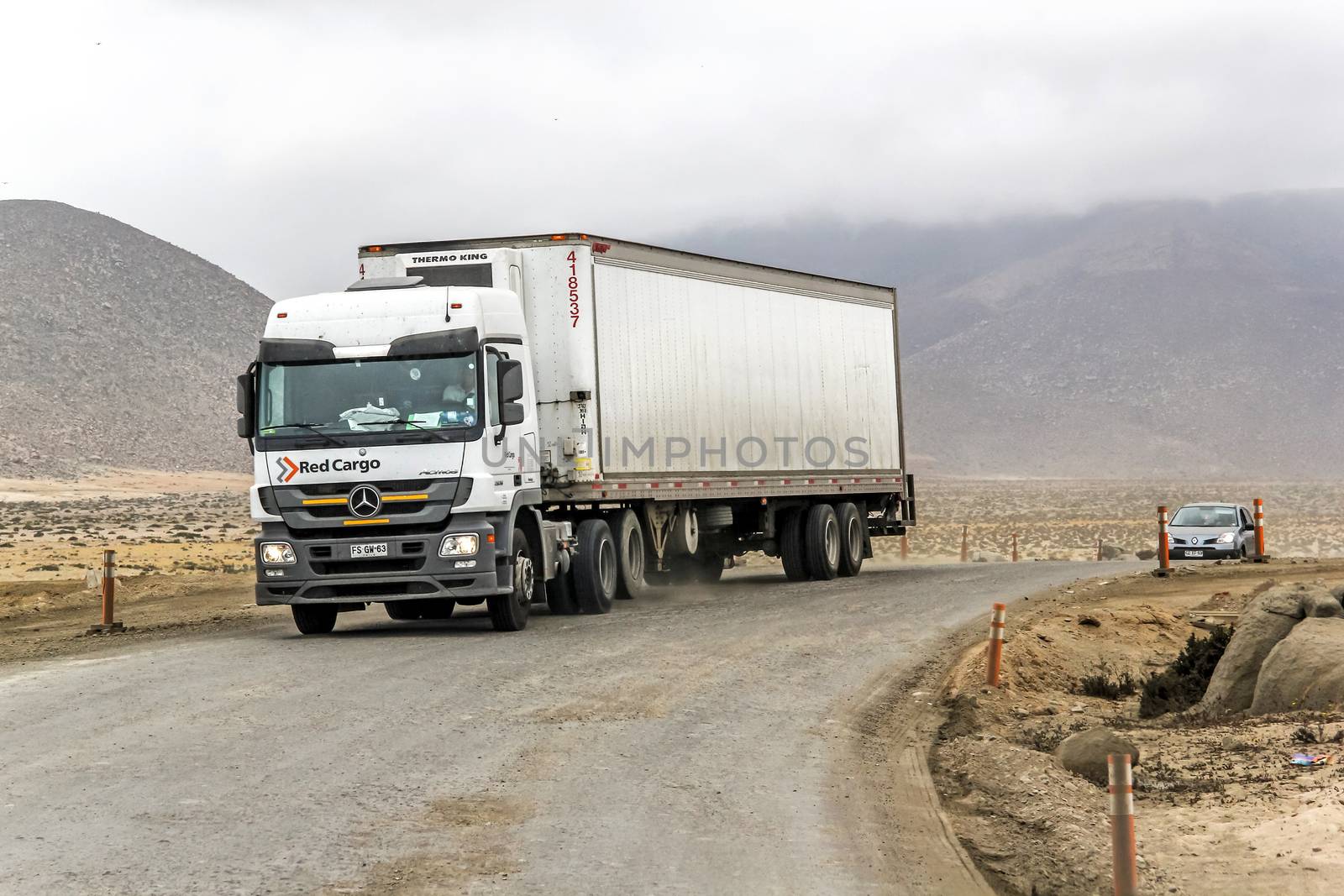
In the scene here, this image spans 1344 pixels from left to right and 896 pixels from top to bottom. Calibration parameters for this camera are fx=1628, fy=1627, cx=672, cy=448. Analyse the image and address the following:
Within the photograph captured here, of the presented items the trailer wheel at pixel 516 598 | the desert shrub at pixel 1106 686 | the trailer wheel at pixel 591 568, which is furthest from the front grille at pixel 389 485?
the desert shrub at pixel 1106 686

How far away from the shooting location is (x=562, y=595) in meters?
20.7

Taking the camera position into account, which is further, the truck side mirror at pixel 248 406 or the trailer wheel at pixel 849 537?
the trailer wheel at pixel 849 537

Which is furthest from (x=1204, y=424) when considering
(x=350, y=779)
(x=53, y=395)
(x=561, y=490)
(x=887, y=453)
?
(x=350, y=779)

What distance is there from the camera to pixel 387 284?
18297 mm

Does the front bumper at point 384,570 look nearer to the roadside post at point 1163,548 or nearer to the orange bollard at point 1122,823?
the orange bollard at point 1122,823

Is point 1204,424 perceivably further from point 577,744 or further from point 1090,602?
point 577,744

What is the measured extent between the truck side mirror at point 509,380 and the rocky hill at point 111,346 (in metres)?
88.3

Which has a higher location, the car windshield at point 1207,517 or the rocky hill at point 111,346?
the rocky hill at point 111,346

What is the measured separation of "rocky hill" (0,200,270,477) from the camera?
10875 cm

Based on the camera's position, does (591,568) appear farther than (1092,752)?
Yes

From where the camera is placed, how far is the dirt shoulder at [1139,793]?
8148 mm

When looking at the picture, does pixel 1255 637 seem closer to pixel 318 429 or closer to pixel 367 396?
pixel 367 396

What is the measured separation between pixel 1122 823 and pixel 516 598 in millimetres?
11550

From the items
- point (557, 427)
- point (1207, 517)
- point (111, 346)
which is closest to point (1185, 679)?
point (557, 427)
